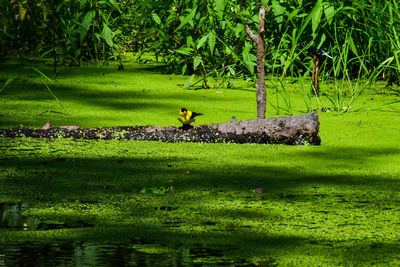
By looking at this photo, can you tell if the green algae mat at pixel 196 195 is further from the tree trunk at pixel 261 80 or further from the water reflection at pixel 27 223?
the tree trunk at pixel 261 80

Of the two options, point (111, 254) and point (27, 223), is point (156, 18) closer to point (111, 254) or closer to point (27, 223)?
point (27, 223)

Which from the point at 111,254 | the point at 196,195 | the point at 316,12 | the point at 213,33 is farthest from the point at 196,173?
the point at 213,33

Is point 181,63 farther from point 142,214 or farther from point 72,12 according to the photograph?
point 142,214

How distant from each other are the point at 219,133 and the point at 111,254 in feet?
5.20

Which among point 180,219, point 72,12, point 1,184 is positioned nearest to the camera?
point 180,219

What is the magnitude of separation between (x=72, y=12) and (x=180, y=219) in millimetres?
3598

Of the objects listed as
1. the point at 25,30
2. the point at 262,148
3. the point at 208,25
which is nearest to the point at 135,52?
the point at 25,30

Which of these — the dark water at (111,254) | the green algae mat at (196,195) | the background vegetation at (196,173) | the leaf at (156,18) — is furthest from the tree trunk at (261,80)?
the dark water at (111,254)

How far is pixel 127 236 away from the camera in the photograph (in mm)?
1789

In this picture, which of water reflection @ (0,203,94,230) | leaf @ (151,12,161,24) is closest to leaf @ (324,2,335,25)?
leaf @ (151,12,161,24)

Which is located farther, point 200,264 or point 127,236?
point 127,236

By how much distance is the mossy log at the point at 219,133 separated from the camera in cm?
314

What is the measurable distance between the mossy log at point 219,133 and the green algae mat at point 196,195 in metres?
0.07

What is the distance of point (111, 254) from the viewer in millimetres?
1638
